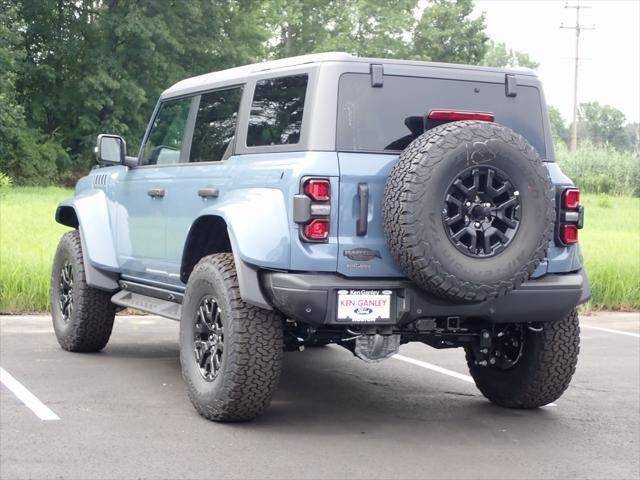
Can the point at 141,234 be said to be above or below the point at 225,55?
below

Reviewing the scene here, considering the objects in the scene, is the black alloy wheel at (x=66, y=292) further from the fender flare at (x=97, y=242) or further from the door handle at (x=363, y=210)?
the door handle at (x=363, y=210)

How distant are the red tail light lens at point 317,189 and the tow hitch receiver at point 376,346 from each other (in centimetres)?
83

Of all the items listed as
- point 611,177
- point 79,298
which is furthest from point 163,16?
point 79,298

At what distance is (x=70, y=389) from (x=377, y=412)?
197 cm

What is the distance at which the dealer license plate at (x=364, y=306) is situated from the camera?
18.7 feet

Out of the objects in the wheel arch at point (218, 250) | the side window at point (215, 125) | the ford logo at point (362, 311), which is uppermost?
the side window at point (215, 125)

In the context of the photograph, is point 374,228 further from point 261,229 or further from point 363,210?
point 261,229

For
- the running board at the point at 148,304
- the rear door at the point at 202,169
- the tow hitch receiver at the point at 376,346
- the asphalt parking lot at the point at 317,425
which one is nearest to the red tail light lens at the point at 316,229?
the tow hitch receiver at the point at 376,346

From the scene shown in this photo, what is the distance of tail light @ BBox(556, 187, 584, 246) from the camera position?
6258 millimetres

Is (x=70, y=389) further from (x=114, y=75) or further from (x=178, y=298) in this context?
(x=114, y=75)

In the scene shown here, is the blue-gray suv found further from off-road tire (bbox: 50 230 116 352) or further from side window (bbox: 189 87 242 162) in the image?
off-road tire (bbox: 50 230 116 352)

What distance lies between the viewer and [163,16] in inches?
1912

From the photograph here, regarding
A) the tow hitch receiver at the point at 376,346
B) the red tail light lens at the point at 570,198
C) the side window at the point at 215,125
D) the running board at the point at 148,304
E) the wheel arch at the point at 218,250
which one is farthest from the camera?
the running board at the point at 148,304

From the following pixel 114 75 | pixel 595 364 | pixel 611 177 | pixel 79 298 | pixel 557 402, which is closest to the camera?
pixel 557 402
